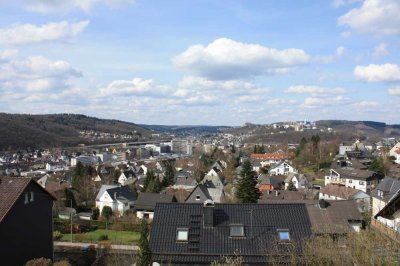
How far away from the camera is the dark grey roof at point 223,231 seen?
17.3 m

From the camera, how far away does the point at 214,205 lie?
19578mm

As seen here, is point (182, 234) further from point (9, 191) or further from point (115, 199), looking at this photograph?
point (115, 199)

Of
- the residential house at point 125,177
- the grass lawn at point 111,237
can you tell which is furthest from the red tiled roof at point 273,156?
the grass lawn at point 111,237

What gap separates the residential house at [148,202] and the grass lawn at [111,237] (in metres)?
6.38

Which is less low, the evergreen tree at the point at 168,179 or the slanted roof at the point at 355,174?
the slanted roof at the point at 355,174

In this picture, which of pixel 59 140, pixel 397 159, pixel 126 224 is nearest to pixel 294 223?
pixel 126 224

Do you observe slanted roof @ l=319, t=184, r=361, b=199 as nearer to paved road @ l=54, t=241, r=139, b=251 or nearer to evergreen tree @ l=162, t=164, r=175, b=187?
evergreen tree @ l=162, t=164, r=175, b=187

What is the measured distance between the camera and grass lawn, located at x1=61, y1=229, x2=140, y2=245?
118ft

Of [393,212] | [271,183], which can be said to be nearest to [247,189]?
[271,183]

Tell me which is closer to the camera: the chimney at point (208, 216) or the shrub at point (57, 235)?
the chimney at point (208, 216)

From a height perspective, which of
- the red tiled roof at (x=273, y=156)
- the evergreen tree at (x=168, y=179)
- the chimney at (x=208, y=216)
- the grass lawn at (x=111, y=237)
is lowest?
the grass lawn at (x=111, y=237)

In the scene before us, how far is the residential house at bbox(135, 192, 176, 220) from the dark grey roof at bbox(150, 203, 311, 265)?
2786 centimetres

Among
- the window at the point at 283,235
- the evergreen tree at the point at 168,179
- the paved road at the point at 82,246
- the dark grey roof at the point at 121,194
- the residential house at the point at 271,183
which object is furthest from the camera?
the evergreen tree at the point at 168,179

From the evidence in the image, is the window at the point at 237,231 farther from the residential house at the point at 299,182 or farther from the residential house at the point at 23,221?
the residential house at the point at 299,182
